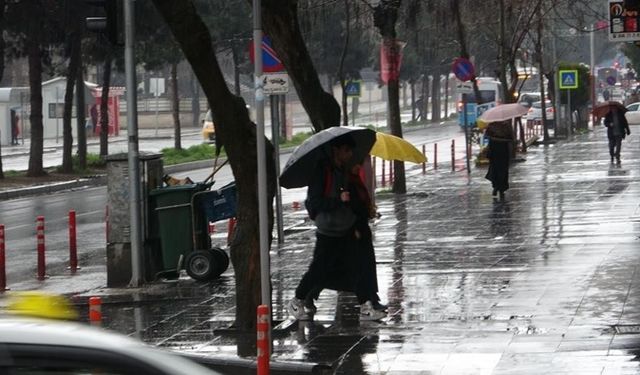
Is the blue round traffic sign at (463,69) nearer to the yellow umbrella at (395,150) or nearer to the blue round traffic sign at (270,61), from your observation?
the blue round traffic sign at (270,61)

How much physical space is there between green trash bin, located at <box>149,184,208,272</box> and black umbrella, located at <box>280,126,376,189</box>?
11.1 ft

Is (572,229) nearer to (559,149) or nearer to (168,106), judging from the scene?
(559,149)

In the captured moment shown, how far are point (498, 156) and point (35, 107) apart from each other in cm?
1726

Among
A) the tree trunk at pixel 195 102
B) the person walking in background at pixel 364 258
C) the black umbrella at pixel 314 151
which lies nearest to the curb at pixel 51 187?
the black umbrella at pixel 314 151

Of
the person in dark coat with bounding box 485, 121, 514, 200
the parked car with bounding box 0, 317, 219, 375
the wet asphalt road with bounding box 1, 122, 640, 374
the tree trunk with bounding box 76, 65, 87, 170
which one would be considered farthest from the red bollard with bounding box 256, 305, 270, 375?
the tree trunk with bounding box 76, 65, 87, 170

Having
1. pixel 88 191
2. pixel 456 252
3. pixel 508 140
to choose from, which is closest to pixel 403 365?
pixel 456 252

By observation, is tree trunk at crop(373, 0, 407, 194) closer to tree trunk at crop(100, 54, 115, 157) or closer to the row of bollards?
the row of bollards

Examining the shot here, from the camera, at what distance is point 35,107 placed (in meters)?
40.4

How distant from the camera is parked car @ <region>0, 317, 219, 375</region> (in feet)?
14.2

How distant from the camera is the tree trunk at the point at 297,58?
17.4 m

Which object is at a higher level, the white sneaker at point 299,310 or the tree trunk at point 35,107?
the tree trunk at point 35,107

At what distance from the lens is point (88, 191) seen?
36906 mm

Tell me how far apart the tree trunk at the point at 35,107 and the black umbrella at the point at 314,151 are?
2737cm

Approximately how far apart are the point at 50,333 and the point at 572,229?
1699 centimetres
